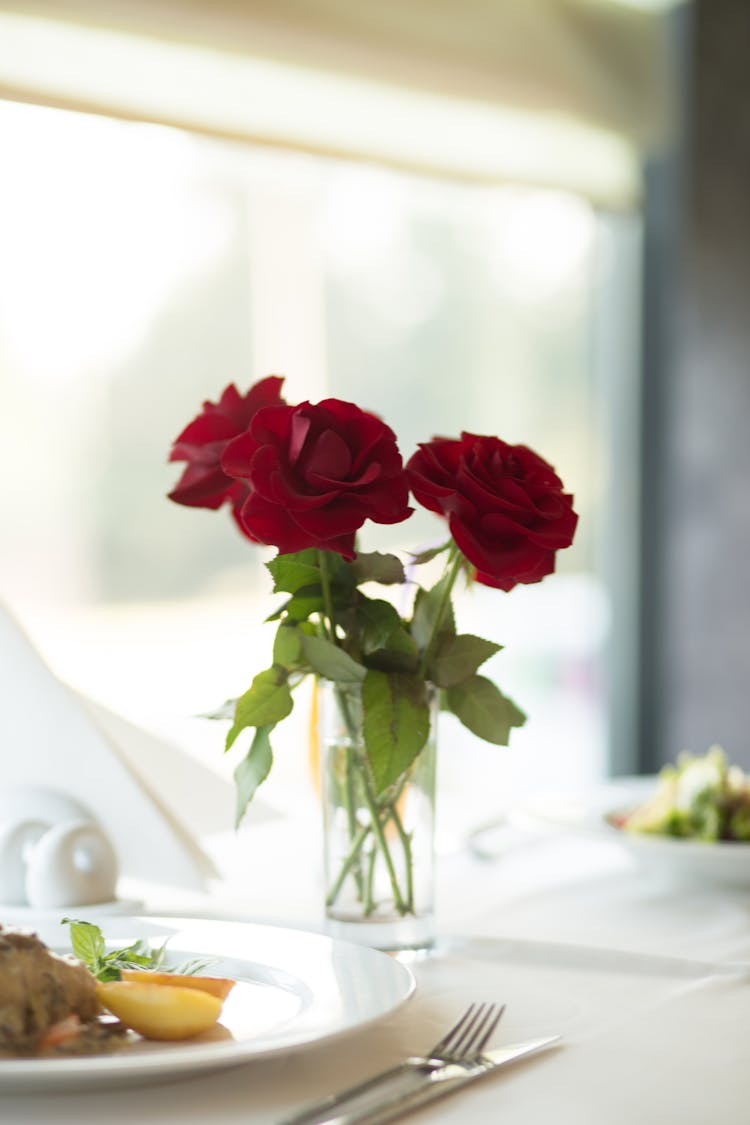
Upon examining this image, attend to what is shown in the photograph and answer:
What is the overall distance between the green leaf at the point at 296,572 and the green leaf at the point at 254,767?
9 centimetres

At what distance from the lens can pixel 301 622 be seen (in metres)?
0.89

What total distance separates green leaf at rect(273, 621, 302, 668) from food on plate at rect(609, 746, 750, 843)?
1.69ft

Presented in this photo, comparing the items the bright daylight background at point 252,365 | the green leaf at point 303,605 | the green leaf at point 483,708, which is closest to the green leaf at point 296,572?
the green leaf at point 303,605

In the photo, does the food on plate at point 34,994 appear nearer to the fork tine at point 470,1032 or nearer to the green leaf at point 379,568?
the fork tine at point 470,1032

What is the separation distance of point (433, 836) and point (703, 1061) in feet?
0.79

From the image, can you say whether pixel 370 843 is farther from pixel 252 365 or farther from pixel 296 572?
pixel 252 365

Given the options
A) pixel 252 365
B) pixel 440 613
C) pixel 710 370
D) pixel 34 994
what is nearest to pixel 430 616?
pixel 440 613

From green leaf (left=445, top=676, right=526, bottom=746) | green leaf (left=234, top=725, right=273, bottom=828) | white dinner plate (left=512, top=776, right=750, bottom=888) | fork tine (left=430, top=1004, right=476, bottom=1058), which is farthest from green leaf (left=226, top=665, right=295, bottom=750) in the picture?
white dinner plate (left=512, top=776, right=750, bottom=888)

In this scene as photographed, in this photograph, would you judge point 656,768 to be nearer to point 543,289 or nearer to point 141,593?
point 543,289

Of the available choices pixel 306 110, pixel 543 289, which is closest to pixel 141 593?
A: pixel 543 289

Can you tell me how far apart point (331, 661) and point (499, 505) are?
152 millimetres

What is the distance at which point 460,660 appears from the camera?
2.83 feet

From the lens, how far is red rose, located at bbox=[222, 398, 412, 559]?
780mm

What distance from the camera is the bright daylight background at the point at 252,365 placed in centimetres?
294
